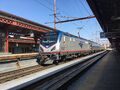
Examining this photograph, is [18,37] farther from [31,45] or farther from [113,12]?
[113,12]

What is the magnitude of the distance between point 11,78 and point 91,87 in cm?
502

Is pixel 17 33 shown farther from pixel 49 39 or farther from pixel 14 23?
pixel 49 39

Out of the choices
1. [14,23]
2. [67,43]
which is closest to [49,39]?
[67,43]

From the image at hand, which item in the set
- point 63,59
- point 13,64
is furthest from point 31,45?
point 13,64

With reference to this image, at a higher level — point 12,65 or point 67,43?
point 67,43

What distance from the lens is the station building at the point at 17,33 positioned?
1718 inches

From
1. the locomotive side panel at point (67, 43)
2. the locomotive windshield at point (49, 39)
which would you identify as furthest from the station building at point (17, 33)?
the locomotive windshield at point (49, 39)

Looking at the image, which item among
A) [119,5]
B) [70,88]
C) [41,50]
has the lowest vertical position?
[70,88]

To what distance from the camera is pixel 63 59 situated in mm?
24375

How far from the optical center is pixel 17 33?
57.0 metres

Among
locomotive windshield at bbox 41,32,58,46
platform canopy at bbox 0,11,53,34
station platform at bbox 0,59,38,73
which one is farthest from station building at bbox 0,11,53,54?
station platform at bbox 0,59,38,73

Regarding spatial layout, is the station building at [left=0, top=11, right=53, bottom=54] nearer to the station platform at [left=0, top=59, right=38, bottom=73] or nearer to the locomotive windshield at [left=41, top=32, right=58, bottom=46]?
the locomotive windshield at [left=41, top=32, right=58, bottom=46]

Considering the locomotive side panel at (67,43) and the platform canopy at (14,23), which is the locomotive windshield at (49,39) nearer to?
the locomotive side panel at (67,43)

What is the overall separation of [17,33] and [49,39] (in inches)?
1415
